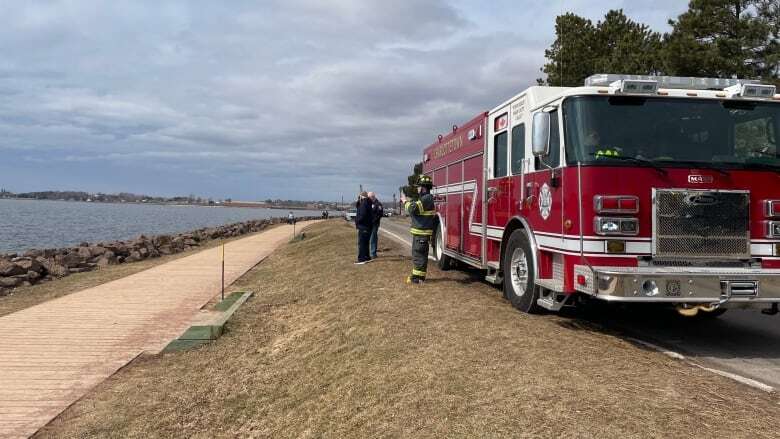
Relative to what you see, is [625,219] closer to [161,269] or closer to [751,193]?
[751,193]

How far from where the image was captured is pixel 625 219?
6.05 m

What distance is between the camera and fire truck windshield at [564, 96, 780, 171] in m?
6.26

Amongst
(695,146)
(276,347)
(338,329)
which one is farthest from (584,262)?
(276,347)

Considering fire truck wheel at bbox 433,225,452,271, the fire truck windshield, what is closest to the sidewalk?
fire truck wheel at bbox 433,225,452,271

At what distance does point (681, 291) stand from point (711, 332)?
229 centimetres

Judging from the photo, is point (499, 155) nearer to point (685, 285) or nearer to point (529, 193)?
point (529, 193)

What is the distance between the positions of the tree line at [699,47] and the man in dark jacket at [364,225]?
1071cm

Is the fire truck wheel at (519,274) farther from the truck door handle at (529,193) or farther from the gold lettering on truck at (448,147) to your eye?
the gold lettering on truck at (448,147)

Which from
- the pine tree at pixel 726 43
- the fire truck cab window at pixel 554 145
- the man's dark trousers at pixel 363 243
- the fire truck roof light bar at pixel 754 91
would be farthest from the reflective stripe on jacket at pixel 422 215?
the pine tree at pixel 726 43

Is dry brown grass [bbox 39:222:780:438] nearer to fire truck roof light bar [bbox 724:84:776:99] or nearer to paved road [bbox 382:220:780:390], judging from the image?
paved road [bbox 382:220:780:390]

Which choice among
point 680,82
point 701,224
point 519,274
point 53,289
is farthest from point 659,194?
point 53,289

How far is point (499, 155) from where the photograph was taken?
894cm

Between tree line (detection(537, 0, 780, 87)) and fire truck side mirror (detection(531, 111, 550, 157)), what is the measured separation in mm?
15304

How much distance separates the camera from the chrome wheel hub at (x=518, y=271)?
305 inches
